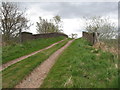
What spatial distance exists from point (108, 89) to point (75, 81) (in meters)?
1.15

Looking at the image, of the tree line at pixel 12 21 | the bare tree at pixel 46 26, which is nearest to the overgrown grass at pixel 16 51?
the tree line at pixel 12 21

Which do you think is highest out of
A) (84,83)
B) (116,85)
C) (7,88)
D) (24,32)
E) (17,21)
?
(17,21)

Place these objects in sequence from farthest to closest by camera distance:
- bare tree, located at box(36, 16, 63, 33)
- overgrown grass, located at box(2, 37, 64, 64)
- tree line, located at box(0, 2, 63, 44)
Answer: bare tree, located at box(36, 16, 63, 33) → tree line, located at box(0, 2, 63, 44) → overgrown grass, located at box(2, 37, 64, 64)

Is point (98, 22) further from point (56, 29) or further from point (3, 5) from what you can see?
point (56, 29)

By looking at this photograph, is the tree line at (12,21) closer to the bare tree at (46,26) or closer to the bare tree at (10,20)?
the bare tree at (10,20)

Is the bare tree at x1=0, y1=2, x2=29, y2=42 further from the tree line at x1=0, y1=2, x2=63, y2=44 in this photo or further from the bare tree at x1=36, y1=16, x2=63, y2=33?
the bare tree at x1=36, y1=16, x2=63, y2=33

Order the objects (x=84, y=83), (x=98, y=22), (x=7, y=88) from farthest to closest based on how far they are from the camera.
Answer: (x=98, y=22) → (x=7, y=88) → (x=84, y=83)

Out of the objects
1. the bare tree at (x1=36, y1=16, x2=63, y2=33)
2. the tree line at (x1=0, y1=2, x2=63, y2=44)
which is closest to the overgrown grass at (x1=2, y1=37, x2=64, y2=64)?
the tree line at (x1=0, y1=2, x2=63, y2=44)

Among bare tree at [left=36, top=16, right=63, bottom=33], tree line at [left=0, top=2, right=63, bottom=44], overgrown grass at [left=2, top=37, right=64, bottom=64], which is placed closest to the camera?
overgrown grass at [left=2, top=37, right=64, bottom=64]

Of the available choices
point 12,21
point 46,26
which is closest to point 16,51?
point 12,21

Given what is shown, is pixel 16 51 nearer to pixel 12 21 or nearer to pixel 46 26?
pixel 12 21

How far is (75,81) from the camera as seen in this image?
12.9 ft

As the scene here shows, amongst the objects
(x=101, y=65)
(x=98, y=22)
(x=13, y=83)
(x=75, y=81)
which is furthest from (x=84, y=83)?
(x=98, y=22)

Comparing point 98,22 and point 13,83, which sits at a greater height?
point 98,22
